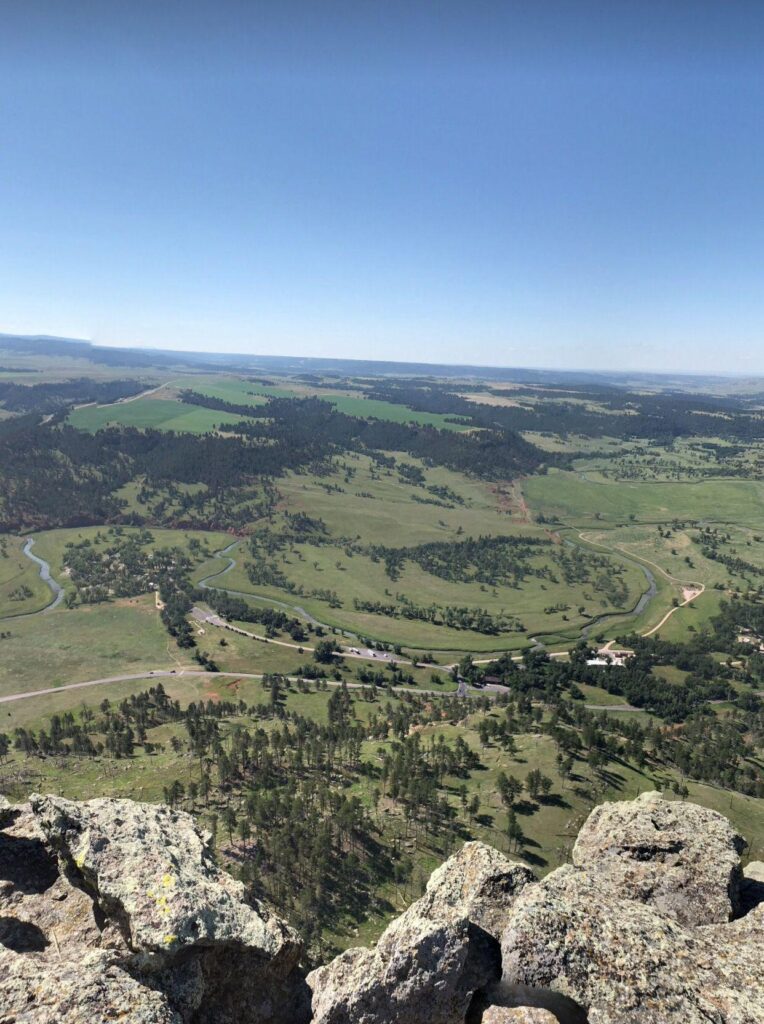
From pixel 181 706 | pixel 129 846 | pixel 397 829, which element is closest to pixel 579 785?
pixel 397 829

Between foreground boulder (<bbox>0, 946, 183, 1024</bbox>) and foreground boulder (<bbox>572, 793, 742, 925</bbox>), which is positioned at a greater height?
foreground boulder (<bbox>0, 946, 183, 1024</bbox>)

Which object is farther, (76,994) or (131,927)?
(131,927)

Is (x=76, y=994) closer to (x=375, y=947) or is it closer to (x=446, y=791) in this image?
(x=375, y=947)

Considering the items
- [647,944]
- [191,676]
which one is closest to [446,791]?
[647,944]

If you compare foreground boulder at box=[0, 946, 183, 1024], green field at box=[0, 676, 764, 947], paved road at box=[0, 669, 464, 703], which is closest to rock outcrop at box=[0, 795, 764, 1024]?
foreground boulder at box=[0, 946, 183, 1024]

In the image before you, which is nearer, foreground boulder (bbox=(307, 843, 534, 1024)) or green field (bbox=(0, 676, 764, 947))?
foreground boulder (bbox=(307, 843, 534, 1024))

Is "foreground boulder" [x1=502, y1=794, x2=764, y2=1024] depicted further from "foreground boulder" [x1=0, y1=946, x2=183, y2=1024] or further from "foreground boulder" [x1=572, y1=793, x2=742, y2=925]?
"foreground boulder" [x1=0, y1=946, x2=183, y2=1024]
